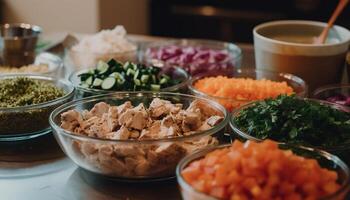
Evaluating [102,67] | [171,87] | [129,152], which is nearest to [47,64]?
[102,67]

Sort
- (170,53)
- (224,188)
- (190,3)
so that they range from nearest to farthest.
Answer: (224,188) → (170,53) → (190,3)

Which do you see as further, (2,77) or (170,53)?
(170,53)

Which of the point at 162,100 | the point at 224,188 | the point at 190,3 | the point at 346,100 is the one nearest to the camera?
the point at 224,188

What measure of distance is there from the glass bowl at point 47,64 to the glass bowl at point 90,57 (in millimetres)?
45

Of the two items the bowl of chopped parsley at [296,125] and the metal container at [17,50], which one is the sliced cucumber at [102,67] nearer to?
the metal container at [17,50]

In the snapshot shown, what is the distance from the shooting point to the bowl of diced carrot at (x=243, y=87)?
1500 millimetres

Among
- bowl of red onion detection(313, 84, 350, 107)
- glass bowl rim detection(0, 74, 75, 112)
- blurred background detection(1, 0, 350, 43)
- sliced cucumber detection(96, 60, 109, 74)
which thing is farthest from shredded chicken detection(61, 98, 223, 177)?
blurred background detection(1, 0, 350, 43)

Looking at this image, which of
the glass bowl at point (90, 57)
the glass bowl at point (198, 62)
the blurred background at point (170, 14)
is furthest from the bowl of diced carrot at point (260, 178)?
the blurred background at point (170, 14)

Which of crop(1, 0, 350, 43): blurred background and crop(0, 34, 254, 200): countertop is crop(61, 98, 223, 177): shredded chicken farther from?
crop(1, 0, 350, 43): blurred background

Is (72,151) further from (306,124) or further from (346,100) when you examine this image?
(346,100)

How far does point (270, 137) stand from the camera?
1.25 m

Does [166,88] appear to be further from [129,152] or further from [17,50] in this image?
[17,50]

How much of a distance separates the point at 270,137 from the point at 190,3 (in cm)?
215

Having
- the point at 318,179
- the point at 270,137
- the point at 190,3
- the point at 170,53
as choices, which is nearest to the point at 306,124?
the point at 270,137
